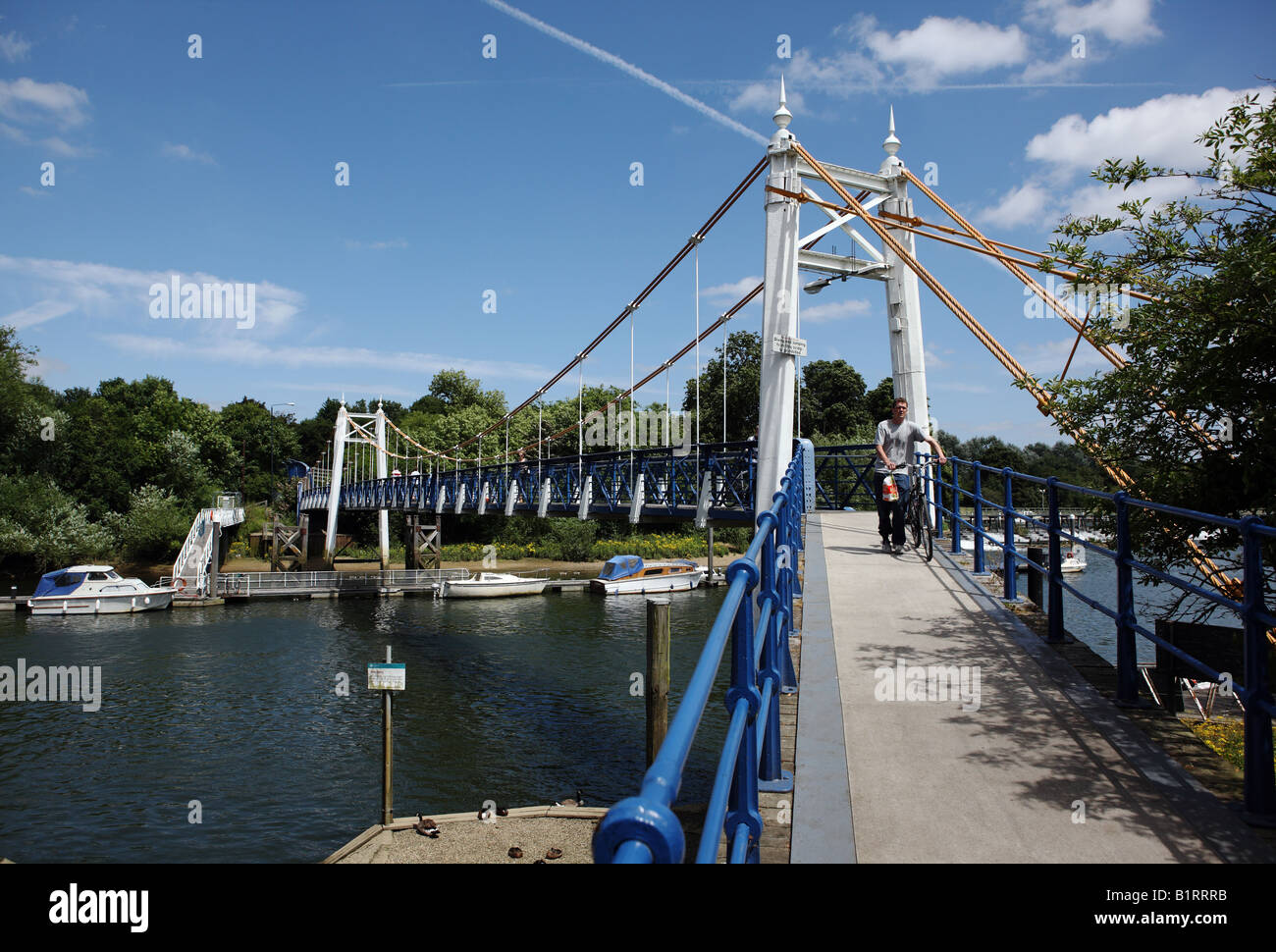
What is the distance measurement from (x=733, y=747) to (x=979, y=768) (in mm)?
2308

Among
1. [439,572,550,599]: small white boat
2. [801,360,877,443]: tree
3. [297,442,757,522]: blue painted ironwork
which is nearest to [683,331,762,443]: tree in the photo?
[801,360,877,443]: tree

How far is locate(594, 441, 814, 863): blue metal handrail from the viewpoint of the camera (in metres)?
1.08

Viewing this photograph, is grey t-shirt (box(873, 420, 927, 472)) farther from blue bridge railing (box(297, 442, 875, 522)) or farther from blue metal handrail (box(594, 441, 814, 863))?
blue metal handrail (box(594, 441, 814, 863))

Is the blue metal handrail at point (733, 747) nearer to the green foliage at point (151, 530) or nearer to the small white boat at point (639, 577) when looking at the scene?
the small white boat at point (639, 577)

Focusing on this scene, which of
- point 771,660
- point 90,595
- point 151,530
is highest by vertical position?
point 771,660

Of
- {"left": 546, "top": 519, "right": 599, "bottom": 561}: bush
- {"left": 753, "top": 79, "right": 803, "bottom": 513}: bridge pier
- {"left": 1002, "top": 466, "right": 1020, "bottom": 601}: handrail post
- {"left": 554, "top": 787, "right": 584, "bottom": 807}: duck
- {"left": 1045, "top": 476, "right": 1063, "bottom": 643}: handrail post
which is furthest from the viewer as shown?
{"left": 546, "top": 519, "right": 599, "bottom": 561}: bush

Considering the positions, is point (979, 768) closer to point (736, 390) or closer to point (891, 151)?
point (891, 151)

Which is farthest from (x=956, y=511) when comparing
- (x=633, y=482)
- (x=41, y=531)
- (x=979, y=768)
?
(x=41, y=531)

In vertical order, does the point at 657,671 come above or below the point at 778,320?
below

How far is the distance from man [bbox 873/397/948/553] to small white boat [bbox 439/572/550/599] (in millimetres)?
27031

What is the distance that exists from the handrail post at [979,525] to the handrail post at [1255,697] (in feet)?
11.7

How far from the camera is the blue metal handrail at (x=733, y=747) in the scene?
1.08 m

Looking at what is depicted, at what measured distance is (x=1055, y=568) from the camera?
524 centimetres
